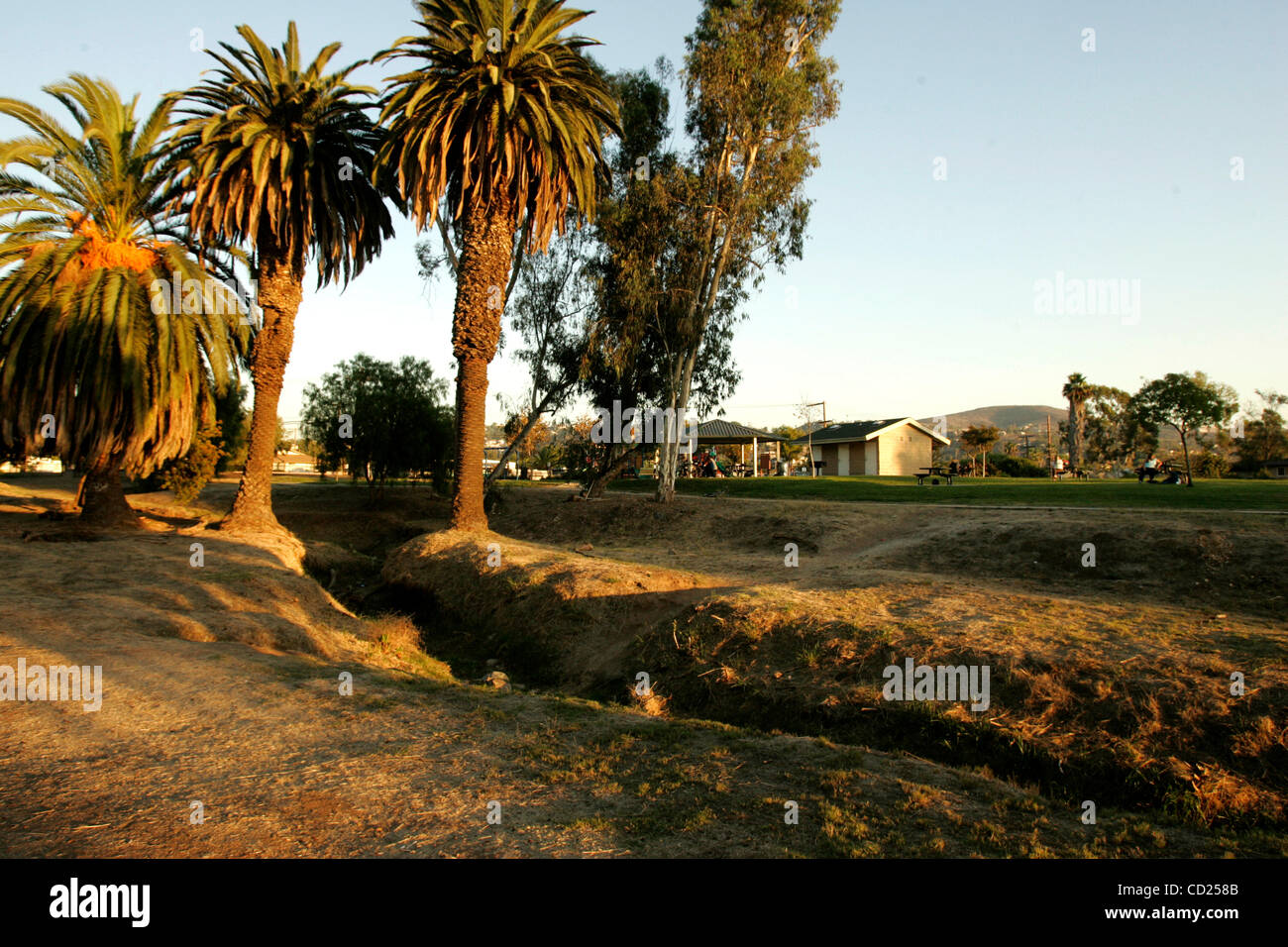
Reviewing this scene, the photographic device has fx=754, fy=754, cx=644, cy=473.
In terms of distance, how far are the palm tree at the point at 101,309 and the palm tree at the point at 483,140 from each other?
6.32 meters

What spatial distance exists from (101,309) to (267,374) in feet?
13.4

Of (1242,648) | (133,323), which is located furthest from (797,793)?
(133,323)

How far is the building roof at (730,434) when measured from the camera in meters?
56.3

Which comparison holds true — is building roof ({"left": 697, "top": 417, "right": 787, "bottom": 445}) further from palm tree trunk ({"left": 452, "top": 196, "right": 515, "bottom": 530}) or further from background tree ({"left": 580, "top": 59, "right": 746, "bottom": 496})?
palm tree trunk ({"left": 452, "top": 196, "right": 515, "bottom": 530})

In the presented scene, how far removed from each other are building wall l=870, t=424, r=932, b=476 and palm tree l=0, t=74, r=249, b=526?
44.2 m

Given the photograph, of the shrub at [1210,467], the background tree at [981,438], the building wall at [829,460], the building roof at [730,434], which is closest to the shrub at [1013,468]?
the background tree at [981,438]

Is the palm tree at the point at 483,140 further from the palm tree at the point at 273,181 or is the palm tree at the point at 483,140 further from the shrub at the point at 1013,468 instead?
the shrub at the point at 1013,468

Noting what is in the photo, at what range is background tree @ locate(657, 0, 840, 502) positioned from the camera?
988 inches

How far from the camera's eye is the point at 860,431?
55.9 m

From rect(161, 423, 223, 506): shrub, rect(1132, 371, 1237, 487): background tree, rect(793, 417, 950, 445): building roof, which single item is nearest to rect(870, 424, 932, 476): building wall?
rect(793, 417, 950, 445): building roof

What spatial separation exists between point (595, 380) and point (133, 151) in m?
15.6

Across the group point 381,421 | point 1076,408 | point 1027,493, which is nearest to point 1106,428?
point 1076,408
